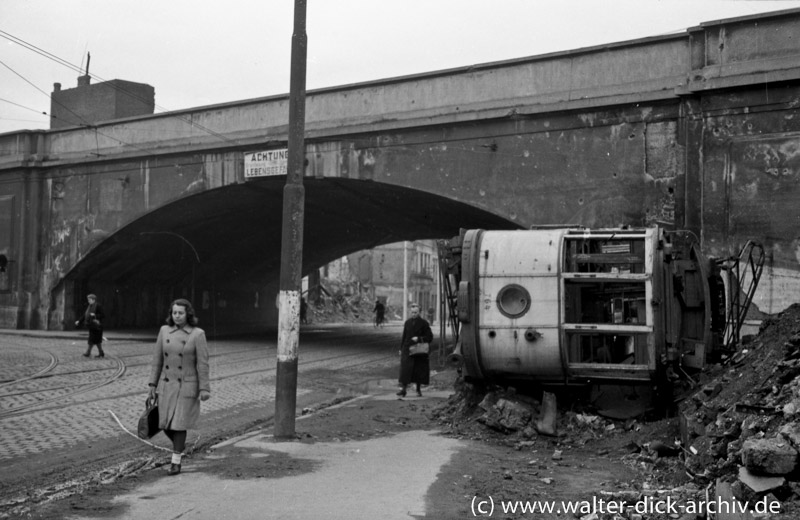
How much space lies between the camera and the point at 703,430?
7.54 metres

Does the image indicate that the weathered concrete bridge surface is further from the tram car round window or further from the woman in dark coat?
the tram car round window

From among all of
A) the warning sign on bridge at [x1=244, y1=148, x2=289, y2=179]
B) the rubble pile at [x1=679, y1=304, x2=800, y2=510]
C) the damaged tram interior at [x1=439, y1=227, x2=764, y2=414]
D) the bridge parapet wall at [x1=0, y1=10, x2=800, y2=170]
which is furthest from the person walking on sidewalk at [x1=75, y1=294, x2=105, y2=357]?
the rubble pile at [x1=679, y1=304, x2=800, y2=510]

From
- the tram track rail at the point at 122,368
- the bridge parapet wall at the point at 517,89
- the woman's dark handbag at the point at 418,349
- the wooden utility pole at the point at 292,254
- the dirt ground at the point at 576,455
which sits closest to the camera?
the dirt ground at the point at 576,455

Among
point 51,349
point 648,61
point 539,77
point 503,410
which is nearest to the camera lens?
point 503,410

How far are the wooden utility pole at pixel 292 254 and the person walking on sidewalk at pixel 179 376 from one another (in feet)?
5.74

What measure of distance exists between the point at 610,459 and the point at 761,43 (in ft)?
37.7

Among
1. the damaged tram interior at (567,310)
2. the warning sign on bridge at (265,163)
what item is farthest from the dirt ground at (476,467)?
the warning sign on bridge at (265,163)

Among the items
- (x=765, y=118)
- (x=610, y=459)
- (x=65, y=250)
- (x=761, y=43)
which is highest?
(x=761, y=43)

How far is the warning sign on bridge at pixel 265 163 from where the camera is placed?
76.0 ft

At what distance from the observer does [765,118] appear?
16.2 meters

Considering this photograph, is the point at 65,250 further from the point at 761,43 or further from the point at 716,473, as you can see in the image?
the point at 716,473

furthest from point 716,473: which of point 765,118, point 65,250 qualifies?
point 65,250

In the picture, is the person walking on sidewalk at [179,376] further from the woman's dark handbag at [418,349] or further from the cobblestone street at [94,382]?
the woman's dark handbag at [418,349]

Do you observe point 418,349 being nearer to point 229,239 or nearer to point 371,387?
point 371,387
